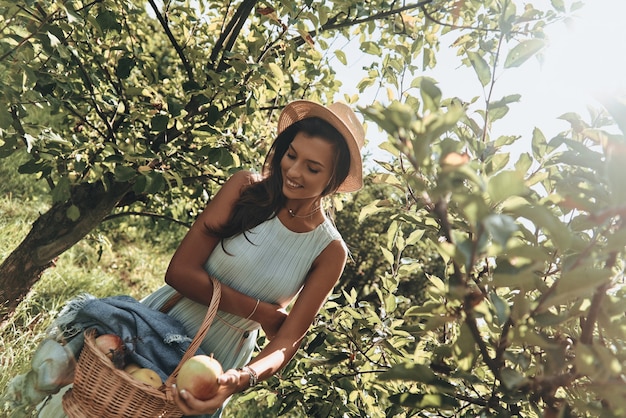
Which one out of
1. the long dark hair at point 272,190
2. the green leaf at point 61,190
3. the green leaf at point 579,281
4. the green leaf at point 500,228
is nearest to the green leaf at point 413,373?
the green leaf at point 579,281

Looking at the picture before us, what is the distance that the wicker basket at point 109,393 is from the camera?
1261mm

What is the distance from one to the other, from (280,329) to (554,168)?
92 cm

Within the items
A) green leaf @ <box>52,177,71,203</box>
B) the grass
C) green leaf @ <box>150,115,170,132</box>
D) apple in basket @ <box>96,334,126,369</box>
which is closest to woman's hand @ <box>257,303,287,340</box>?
apple in basket @ <box>96,334,126,369</box>

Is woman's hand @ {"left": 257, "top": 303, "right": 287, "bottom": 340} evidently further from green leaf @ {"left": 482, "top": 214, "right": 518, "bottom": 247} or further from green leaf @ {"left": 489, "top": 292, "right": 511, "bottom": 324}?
green leaf @ {"left": 482, "top": 214, "right": 518, "bottom": 247}

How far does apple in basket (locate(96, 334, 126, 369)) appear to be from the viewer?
1.35m

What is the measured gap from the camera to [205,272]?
170 centimetres

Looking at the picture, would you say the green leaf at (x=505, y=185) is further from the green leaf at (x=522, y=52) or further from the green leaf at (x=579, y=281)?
the green leaf at (x=522, y=52)

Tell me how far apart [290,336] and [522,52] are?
1.05 m

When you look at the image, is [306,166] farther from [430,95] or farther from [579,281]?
[579,281]

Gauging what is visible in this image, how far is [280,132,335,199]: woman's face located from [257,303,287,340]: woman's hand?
1.20 feet

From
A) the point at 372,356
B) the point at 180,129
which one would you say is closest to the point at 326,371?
the point at 372,356

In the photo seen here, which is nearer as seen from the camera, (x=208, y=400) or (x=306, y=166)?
(x=208, y=400)

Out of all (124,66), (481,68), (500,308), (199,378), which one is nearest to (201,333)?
(199,378)

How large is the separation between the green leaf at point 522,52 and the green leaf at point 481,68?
43 millimetres
